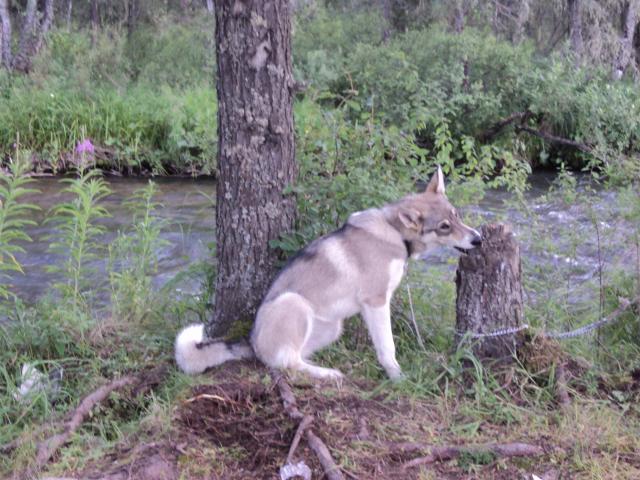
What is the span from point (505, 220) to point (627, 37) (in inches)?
671

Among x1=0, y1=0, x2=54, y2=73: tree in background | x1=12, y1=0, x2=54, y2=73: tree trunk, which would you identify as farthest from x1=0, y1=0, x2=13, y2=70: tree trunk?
x1=12, y1=0, x2=54, y2=73: tree trunk

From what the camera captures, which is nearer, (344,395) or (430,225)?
(344,395)

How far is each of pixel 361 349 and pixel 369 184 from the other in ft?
4.51

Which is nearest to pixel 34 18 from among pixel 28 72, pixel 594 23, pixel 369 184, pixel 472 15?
pixel 28 72

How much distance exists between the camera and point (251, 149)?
6.23 metres

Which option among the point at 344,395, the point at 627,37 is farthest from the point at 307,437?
the point at 627,37

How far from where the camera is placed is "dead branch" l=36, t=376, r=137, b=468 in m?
4.77

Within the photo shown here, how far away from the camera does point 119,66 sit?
23.7 m

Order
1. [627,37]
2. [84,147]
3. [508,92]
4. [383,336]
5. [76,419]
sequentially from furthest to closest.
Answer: [627,37], [508,92], [84,147], [383,336], [76,419]

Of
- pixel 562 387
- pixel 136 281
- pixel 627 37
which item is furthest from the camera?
pixel 627 37

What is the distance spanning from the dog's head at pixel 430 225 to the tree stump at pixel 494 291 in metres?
0.14

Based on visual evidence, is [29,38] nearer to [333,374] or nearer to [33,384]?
[33,384]

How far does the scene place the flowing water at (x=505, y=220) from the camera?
7578 mm

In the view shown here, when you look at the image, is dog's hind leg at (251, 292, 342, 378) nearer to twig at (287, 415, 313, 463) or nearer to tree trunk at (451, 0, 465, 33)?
twig at (287, 415, 313, 463)
